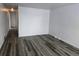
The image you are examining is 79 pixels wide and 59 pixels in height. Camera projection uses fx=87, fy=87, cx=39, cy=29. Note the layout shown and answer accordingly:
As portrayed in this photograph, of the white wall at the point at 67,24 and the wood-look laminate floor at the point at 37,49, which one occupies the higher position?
the white wall at the point at 67,24

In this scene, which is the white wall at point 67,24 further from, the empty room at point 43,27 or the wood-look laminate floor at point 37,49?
the wood-look laminate floor at point 37,49

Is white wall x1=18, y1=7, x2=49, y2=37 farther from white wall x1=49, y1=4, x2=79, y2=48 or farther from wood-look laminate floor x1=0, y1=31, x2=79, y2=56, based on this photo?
wood-look laminate floor x1=0, y1=31, x2=79, y2=56

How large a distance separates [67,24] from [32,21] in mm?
2592

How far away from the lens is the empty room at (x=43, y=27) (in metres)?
3.98

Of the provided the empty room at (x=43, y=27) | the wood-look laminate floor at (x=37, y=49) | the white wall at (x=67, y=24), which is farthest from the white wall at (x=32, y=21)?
the wood-look laminate floor at (x=37, y=49)

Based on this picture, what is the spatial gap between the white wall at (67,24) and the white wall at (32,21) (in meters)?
0.96

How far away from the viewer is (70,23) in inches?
171

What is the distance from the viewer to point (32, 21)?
624 centimetres

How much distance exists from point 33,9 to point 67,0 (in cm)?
466

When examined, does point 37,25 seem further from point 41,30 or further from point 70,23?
point 70,23

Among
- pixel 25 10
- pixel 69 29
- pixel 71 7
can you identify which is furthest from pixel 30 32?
pixel 71 7

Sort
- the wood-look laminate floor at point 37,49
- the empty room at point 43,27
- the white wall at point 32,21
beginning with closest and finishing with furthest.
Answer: the wood-look laminate floor at point 37,49
the empty room at point 43,27
the white wall at point 32,21

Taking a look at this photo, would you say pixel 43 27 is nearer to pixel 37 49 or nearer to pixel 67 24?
pixel 67 24

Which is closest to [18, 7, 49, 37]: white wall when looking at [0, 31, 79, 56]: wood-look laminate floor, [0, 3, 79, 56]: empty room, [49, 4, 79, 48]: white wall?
[0, 3, 79, 56]: empty room
